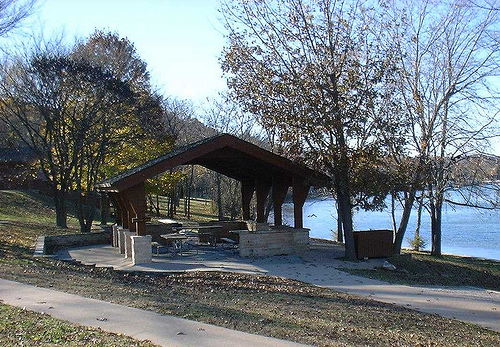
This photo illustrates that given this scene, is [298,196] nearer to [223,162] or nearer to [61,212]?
[223,162]

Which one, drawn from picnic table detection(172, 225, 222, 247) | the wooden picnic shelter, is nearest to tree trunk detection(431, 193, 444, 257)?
the wooden picnic shelter

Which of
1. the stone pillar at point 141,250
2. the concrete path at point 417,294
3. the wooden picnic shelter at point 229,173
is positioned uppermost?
the wooden picnic shelter at point 229,173

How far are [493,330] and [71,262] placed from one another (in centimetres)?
1135

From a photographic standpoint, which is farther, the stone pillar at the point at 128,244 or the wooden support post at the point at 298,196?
the wooden support post at the point at 298,196

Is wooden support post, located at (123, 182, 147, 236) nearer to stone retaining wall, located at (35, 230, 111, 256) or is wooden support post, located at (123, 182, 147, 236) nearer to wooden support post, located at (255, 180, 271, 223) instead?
stone retaining wall, located at (35, 230, 111, 256)

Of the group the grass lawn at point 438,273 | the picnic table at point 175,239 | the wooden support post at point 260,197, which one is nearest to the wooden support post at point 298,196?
the wooden support post at point 260,197

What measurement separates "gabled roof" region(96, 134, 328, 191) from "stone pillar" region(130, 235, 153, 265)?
61.5 inches

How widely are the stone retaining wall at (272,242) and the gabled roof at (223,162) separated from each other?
1.87 meters

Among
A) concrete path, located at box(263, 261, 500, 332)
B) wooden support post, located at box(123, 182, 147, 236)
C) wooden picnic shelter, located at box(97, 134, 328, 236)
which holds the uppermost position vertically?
wooden picnic shelter, located at box(97, 134, 328, 236)

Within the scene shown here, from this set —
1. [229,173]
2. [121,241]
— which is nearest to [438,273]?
[229,173]

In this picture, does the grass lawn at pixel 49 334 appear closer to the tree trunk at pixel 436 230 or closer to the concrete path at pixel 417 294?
the concrete path at pixel 417 294

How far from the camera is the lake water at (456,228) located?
3194 cm

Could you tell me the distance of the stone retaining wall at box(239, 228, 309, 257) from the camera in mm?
18422

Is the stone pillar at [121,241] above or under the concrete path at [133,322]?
above
